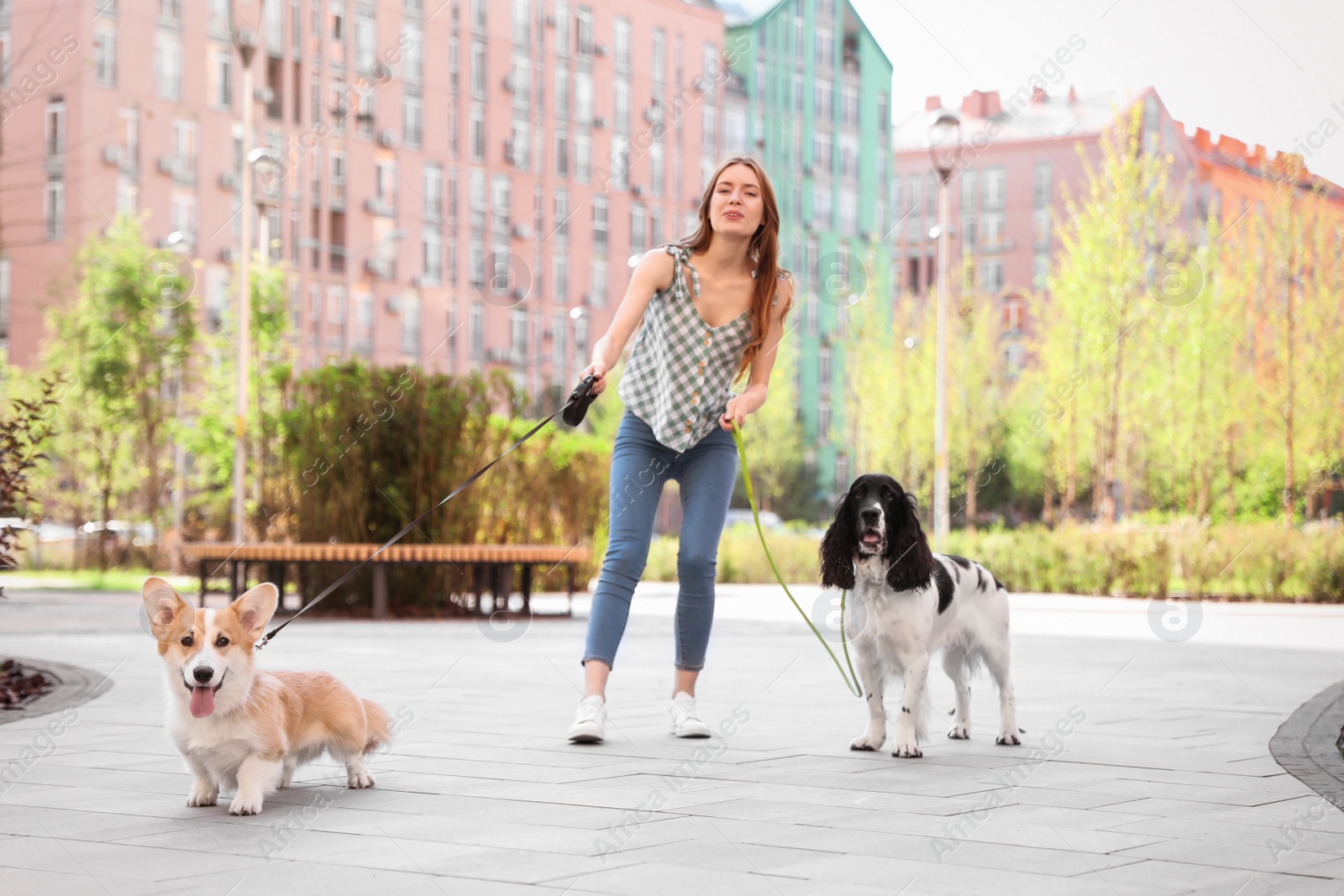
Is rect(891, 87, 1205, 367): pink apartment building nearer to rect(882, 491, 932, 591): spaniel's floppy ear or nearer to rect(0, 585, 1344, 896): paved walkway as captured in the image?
rect(0, 585, 1344, 896): paved walkway

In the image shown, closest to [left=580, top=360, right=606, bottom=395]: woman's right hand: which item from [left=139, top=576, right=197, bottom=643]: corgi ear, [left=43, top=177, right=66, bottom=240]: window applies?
[left=139, top=576, right=197, bottom=643]: corgi ear

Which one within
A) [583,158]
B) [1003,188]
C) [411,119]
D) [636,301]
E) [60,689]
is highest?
[1003,188]

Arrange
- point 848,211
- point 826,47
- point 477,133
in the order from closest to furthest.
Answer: point 477,133 → point 826,47 → point 848,211

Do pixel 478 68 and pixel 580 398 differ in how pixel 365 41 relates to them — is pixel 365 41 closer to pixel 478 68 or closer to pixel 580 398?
pixel 478 68

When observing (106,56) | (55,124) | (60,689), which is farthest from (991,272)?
(60,689)

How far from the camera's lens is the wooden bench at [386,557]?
564 inches

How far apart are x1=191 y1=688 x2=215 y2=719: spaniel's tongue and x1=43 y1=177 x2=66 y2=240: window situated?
141 ft

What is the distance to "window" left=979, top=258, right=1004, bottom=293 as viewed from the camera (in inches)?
3049

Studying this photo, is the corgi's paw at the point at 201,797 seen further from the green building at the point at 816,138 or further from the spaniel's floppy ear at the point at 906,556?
the green building at the point at 816,138

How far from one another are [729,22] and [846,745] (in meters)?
62.1

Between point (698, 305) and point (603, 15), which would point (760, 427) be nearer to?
point (603, 15)

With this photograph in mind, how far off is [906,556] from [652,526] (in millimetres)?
1049

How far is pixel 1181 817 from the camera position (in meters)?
4.46

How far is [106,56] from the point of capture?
1777 inches
